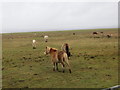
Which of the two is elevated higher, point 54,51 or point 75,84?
point 54,51

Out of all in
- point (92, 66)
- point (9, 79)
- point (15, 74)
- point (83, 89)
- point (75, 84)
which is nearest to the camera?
point (83, 89)

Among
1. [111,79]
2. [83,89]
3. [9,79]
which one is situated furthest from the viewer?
[9,79]

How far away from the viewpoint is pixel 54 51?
42.4 feet

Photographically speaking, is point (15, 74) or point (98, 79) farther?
point (15, 74)

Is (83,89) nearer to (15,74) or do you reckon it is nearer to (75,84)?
(75,84)

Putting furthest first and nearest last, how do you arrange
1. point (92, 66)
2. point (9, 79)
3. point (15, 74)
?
point (92, 66) < point (15, 74) < point (9, 79)

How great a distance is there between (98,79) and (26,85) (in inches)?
167

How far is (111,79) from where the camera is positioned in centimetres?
1055

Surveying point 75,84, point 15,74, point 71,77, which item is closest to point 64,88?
point 75,84

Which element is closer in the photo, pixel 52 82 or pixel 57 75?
pixel 52 82

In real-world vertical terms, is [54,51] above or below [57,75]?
above

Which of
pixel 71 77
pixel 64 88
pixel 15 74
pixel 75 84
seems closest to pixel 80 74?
pixel 71 77

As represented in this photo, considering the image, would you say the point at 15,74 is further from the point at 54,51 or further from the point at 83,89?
the point at 83,89

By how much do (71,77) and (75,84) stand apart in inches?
53.2
